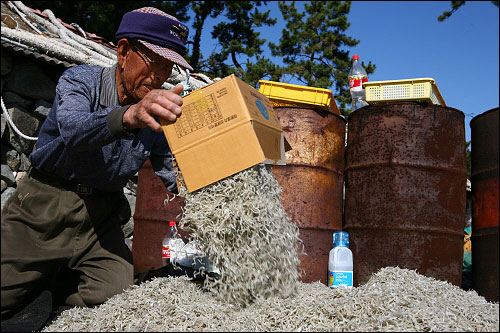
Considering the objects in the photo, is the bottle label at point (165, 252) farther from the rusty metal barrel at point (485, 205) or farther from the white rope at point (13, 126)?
the rusty metal barrel at point (485, 205)

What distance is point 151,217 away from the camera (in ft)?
12.9

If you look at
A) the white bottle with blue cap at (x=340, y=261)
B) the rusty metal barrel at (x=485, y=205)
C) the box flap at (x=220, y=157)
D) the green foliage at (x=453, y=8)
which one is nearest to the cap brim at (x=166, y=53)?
the box flap at (x=220, y=157)

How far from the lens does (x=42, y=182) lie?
8.87 ft

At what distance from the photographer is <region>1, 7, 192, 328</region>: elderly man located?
2.54 meters

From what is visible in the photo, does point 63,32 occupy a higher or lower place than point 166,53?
higher

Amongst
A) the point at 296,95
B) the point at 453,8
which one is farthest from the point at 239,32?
the point at 296,95

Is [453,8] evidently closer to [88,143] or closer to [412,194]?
[412,194]

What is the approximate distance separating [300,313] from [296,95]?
2133mm

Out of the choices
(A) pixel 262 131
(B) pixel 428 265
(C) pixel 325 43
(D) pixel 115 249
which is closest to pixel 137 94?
(A) pixel 262 131

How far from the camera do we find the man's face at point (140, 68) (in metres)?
2.60

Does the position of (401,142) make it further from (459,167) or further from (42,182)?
(42,182)

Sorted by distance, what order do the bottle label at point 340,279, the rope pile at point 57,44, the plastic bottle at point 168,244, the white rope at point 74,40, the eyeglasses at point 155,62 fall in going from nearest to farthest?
the eyeglasses at point 155,62 < the bottle label at point 340,279 < the plastic bottle at point 168,244 < the rope pile at point 57,44 < the white rope at point 74,40

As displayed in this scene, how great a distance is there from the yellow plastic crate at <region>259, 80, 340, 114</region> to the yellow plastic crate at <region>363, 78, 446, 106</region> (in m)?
0.35

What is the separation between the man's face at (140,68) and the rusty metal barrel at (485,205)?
2.24 meters
